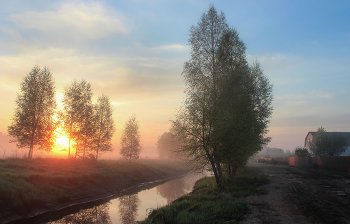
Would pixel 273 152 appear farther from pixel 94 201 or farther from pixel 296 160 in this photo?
pixel 94 201

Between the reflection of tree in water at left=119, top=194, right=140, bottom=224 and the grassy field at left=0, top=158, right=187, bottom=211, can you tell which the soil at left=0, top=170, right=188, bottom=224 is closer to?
the grassy field at left=0, top=158, right=187, bottom=211

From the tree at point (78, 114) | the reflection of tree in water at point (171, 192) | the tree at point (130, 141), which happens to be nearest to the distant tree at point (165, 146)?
the tree at point (130, 141)

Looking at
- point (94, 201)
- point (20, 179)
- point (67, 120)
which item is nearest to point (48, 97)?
point (67, 120)

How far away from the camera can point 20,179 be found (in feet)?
50.3

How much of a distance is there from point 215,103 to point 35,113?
25778 millimetres

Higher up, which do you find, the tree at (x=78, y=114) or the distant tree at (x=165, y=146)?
the tree at (x=78, y=114)

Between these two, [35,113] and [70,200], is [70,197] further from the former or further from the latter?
[35,113]

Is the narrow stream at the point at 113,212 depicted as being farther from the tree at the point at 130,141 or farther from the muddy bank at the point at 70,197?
the tree at the point at 130,141

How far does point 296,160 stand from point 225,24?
38.0 meters

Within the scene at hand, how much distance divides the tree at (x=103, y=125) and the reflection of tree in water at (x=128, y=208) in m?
18.1

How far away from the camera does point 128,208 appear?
16.5 metres

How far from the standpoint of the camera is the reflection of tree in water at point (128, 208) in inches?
538

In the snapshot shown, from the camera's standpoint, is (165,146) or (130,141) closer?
(130,141)

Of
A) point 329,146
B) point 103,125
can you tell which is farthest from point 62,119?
point 329,146
